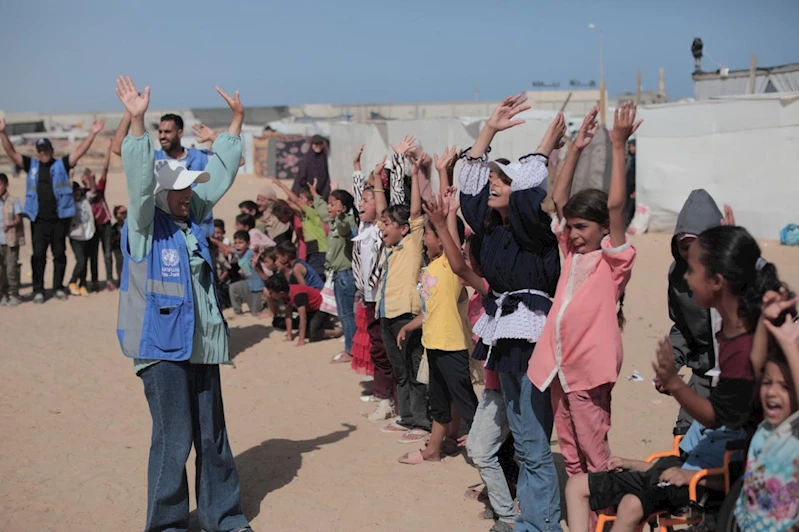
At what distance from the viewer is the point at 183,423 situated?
4.82 meters

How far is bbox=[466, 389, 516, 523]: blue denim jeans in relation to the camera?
4.88 m

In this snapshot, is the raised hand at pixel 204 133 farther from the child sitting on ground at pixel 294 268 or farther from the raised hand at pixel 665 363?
the raised hand at pixel 665 363

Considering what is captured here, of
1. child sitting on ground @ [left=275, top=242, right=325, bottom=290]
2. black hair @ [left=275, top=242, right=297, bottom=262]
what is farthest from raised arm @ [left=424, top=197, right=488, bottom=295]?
black hair @ [left=275, top=242, right=297, bottom=262]

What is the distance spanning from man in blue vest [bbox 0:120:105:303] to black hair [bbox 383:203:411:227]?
7375 millimetres

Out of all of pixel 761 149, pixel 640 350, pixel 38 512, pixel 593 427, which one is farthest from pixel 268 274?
pixel 761 149

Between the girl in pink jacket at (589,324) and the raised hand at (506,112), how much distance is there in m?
0.71

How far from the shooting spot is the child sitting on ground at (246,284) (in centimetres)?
1175

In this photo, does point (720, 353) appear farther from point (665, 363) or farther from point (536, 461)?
point (536, 461)

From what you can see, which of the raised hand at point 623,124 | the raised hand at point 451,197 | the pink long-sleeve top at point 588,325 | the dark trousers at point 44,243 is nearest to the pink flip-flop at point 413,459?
the raised hand at point 451,197

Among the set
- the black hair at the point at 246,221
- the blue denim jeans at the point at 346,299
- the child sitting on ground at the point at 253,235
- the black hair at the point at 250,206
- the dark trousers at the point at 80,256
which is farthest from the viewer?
the black hair at the point at 250,206

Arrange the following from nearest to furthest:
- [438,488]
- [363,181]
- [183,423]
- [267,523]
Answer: [183,423] < [267,523] < [438,488] < [363,181]

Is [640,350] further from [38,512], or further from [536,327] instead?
[38,512]

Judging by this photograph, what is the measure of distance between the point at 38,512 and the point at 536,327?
3390 millimetres

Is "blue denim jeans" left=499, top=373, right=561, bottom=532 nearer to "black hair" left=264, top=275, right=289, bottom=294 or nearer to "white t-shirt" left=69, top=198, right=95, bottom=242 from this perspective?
"black hair" left=264, top=275, right=289, bottom=294
